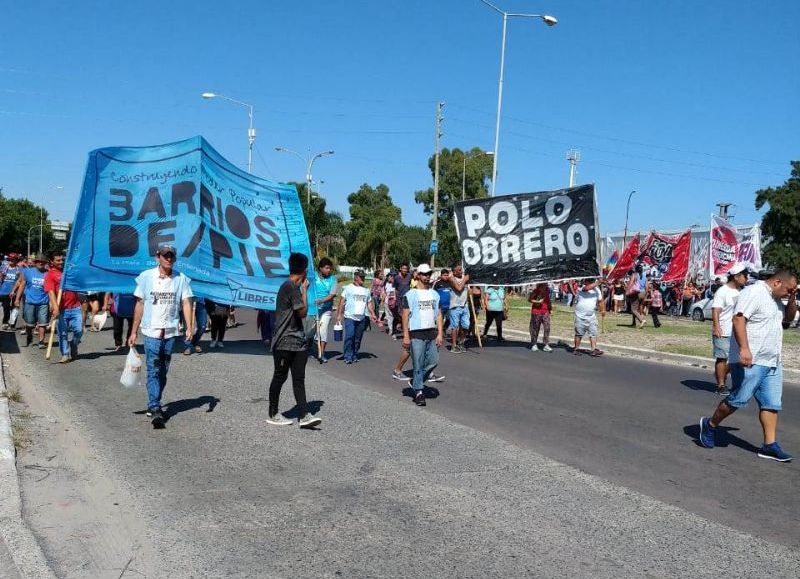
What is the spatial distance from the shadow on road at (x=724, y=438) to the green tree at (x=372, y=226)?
56328mm

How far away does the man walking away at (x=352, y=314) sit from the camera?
12047mm

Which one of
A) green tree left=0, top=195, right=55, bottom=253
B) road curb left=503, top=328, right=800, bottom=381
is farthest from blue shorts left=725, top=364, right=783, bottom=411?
green tree left=0, top=195, right=55, bottom=253

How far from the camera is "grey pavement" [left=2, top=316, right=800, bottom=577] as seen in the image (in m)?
3.94

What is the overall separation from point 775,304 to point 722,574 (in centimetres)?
337

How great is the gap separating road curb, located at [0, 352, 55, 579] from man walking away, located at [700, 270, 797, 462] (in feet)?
18.1

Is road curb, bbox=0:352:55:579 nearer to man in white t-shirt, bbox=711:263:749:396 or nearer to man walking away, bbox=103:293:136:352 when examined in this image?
man walking away, bbox=103:293:136:352

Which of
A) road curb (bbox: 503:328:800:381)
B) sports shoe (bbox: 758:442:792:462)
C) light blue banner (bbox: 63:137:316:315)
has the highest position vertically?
light blue banner (bbox: 63:137:316:315)

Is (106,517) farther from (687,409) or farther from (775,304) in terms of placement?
(687,409)

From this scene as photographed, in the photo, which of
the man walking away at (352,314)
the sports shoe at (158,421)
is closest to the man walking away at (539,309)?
the man walking away at (352,314)

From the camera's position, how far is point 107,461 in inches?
222

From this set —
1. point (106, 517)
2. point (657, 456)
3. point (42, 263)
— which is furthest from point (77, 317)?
point (657, 456)

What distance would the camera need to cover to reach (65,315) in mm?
11023

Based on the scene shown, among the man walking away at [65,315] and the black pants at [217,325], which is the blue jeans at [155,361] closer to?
the man walking away at [65,315]

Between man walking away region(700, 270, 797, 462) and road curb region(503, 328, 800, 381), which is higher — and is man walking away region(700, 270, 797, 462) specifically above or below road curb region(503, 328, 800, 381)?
above
